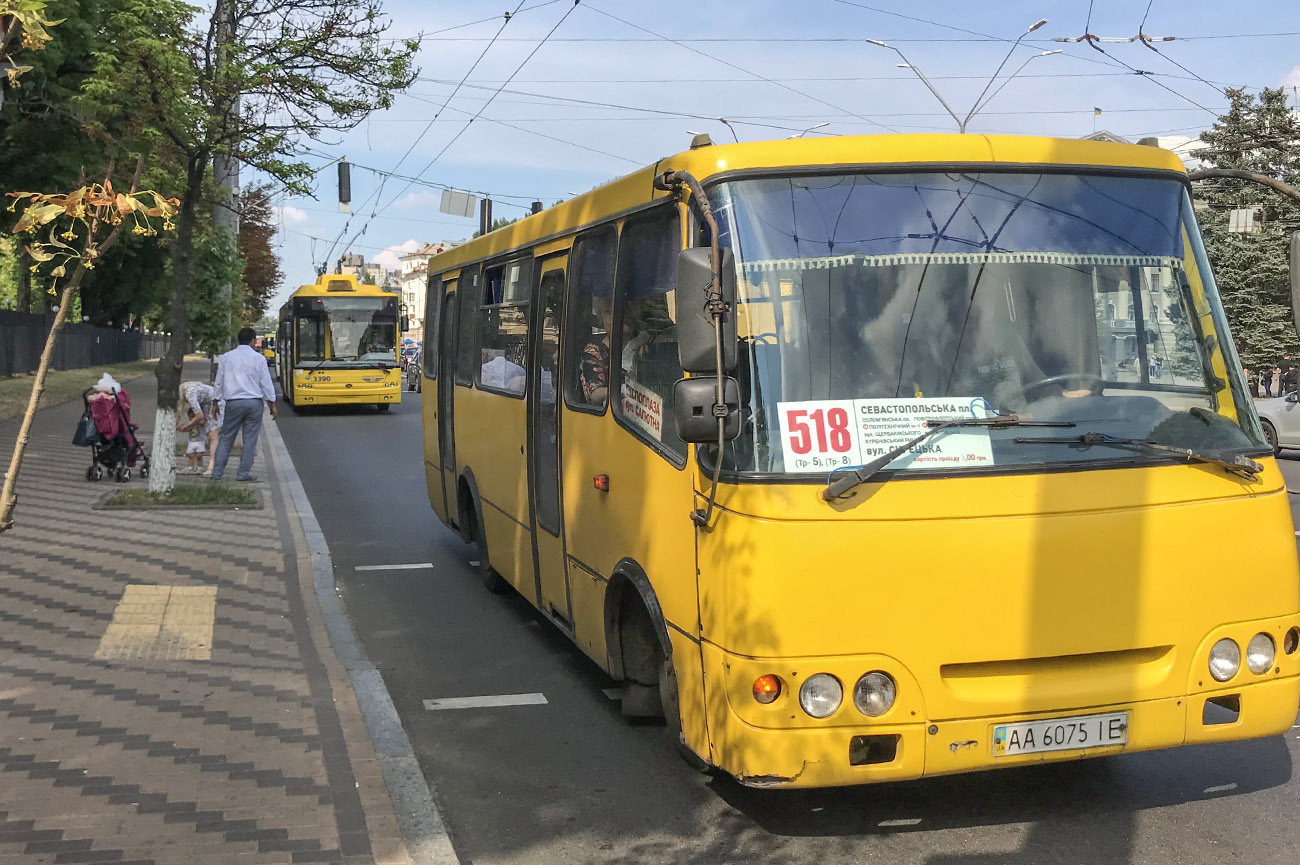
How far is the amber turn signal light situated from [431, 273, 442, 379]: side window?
709 centimetres

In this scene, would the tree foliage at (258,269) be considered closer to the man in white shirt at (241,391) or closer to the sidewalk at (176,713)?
the man in white shirt at (241,391)

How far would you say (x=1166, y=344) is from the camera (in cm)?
495

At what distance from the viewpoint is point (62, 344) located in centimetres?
4897

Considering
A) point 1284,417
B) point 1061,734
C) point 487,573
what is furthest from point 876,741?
point 1284,417

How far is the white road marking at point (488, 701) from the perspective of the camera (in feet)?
22.0

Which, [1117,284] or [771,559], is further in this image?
[1117,284]

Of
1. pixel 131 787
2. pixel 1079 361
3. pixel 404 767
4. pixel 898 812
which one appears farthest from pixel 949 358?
pixel 131 787

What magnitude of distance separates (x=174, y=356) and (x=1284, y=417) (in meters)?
16.6

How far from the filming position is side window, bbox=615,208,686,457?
5277 mm

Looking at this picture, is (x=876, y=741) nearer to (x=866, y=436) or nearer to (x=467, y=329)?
(x=866, y=436)

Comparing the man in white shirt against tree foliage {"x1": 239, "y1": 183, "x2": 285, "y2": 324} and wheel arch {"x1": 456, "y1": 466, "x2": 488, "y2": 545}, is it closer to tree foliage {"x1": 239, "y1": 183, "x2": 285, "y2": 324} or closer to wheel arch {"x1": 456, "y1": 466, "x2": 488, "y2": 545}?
wheel arch {"x1": 456, "y1": 466, "x2": 488, "y2": 545}

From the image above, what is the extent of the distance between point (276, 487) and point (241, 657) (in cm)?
876

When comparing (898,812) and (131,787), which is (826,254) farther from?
(131,787)

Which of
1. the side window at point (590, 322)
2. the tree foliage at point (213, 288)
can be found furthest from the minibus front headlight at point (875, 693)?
the tree foliage at point (213, 288)
